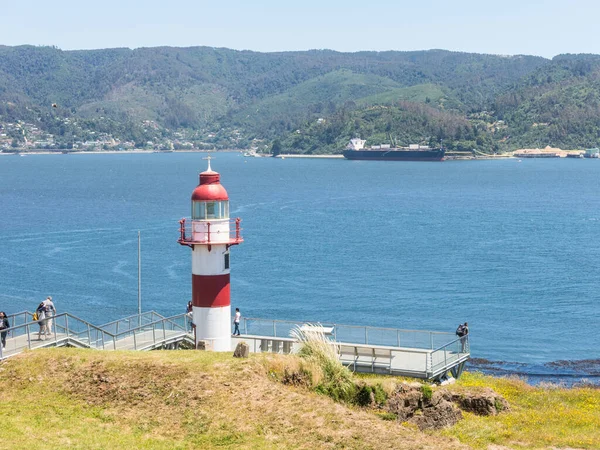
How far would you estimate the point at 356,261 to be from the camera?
66812 mm

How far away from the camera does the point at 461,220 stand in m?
95.6

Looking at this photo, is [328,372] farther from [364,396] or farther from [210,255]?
[210,255]

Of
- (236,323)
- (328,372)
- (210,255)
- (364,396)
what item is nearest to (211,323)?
(210,255)

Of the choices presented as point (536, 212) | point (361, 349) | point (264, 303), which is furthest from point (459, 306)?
point (536, 212)

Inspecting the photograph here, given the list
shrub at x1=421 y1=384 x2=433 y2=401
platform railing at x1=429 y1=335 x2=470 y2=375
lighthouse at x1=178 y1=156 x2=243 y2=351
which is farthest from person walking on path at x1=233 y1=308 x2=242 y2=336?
shrub at x1=421 y1=384 x2=433 y2=401

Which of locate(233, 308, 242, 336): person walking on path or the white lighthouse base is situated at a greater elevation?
the white lighthouse base

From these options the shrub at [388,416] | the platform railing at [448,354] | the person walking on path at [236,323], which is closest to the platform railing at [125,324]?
Answer: the person walking on path at [236,323]

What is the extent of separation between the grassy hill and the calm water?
22884 mm

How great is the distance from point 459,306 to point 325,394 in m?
34.1

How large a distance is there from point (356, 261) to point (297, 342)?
44242 millimetres

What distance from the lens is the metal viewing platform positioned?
901 inches

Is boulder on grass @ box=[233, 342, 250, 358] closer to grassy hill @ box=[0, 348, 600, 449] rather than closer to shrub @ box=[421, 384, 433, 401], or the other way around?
grassy hill @ box=[0, 348, 600, 449]

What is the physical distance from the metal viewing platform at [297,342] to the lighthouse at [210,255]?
40.9 inches

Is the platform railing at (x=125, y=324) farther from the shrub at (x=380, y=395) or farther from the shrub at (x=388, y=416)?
the shrub at (x=388, y=416)
